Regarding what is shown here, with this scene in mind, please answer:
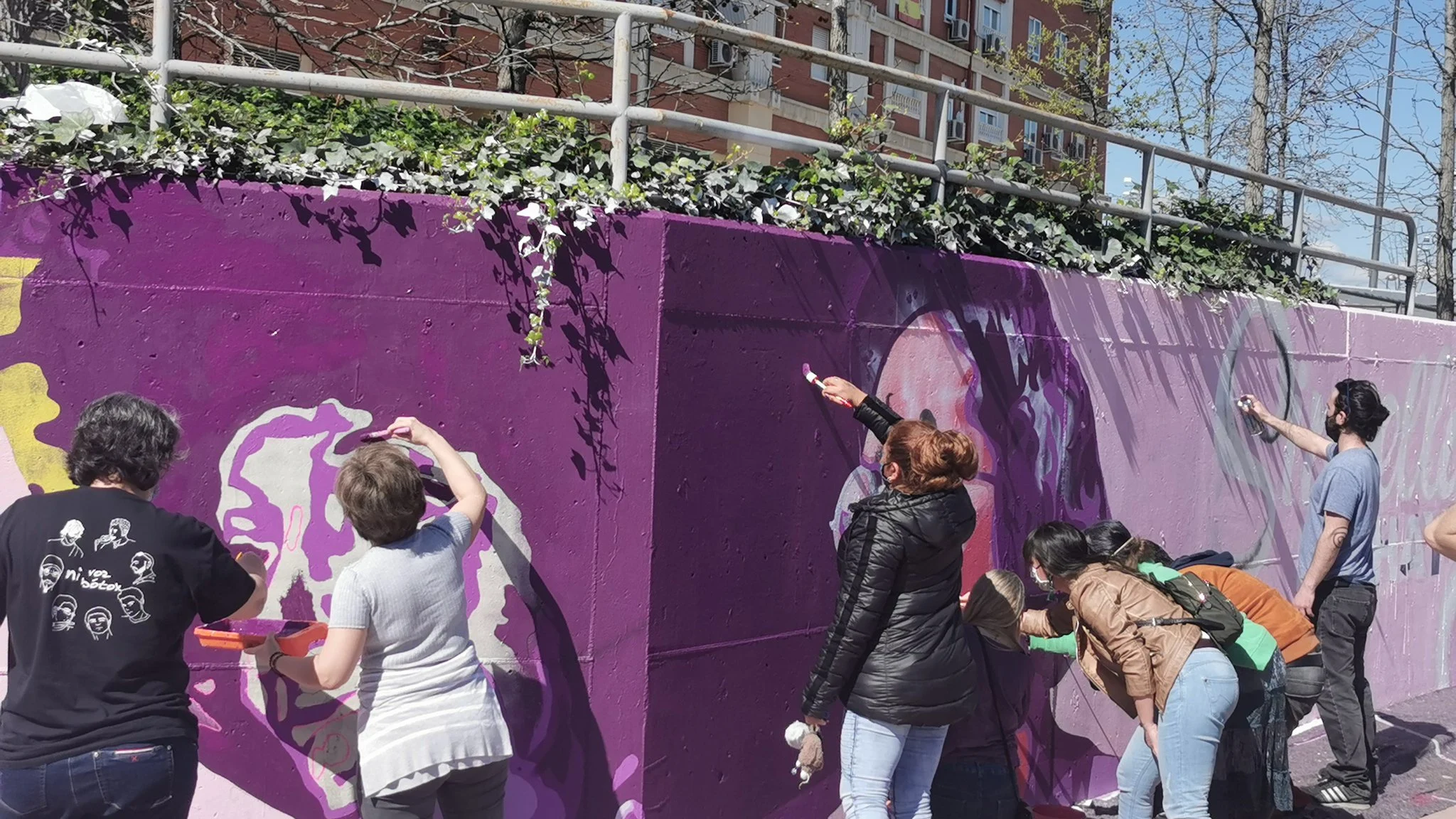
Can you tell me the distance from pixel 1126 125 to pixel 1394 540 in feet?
29.5

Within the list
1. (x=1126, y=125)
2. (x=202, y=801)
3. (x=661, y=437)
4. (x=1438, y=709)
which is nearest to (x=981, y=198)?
(x=661, y=437)

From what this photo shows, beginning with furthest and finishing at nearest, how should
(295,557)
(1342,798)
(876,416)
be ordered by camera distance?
(1342,798)
(876,416)
(295,557)

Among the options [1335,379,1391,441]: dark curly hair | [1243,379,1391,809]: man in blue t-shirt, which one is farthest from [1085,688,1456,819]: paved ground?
[1335,379,1391,441]: dark curly hair

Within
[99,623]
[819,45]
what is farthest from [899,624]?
[819,45]

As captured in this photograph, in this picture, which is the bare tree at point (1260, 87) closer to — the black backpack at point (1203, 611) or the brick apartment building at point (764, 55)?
the brick apartment building at point (764, 55)

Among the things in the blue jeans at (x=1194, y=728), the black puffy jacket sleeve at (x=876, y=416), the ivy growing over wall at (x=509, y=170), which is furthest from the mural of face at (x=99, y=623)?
the blue jeans at (x=1194, y=728)

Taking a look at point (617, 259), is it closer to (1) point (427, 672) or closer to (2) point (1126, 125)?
(1) point (427, 672)

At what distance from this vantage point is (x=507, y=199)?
4207mm

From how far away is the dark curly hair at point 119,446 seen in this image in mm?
2963

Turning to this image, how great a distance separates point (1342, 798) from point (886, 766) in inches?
124

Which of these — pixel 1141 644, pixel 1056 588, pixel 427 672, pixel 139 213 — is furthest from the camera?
pixel 1056 588

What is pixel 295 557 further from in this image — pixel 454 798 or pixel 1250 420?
pixel 1250 420

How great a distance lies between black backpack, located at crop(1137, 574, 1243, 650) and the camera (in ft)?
13.7

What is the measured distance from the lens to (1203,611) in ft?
13.9
